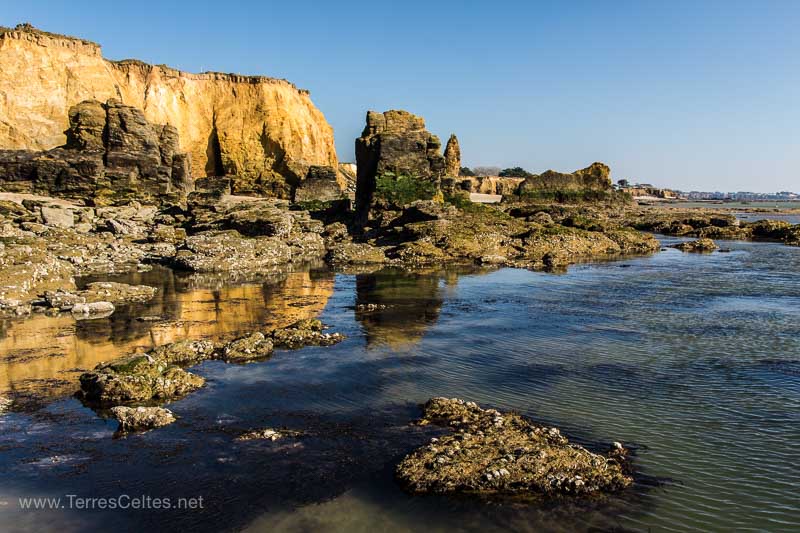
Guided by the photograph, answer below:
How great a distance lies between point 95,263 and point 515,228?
3075cm

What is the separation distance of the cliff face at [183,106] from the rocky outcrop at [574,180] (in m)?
34.3

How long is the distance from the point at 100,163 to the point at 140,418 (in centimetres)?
4643

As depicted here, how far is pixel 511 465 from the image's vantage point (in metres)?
8.21

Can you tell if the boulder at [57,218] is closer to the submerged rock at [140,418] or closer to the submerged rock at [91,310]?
the submerged rock at [91,310]

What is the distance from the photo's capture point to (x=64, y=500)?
7.78 metres

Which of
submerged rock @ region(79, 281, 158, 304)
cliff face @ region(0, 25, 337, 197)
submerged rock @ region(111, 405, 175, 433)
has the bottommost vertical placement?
submerged rock @ region(111, 405, 175, 433)

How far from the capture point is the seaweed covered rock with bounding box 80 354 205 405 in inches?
452

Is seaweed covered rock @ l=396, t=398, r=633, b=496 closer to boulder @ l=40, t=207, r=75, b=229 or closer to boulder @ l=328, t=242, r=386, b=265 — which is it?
boulder @ l=328, t=242, r=386, b=265

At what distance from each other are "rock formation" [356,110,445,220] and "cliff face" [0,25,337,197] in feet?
82.7

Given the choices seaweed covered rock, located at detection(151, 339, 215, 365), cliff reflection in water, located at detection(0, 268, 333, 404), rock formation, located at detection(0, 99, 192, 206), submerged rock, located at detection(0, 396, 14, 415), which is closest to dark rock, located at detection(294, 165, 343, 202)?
rock formation, located at detection(0, 99, 192, 206)

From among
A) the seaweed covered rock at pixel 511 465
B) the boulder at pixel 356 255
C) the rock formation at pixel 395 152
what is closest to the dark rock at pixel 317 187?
the rock formation at pixel 395 152

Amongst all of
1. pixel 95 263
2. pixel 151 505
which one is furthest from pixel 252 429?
pixel 95 263

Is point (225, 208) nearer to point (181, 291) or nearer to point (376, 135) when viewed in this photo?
point (376, 135)

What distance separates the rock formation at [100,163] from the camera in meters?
47.5
